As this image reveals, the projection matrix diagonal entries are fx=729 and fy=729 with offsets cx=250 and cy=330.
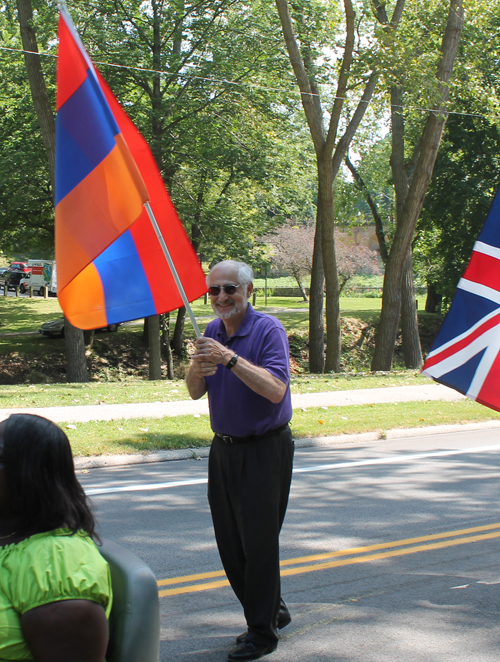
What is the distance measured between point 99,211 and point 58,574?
2.13 metres

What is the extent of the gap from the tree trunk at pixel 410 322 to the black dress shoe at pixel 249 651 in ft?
68.7

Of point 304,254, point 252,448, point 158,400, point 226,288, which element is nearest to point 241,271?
point 226,288

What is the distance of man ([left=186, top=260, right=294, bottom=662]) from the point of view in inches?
150

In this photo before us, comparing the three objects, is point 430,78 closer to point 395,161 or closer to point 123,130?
point 395,161

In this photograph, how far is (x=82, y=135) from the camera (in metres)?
3.67

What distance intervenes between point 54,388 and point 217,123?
35.4ft

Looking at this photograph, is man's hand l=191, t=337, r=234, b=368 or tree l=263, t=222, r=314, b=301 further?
tree l=263, t=222, r=314, b=301

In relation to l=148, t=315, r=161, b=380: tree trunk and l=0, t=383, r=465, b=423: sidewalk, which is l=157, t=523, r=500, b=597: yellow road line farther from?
l=148, t=315, r=161, b=380: tree trunk

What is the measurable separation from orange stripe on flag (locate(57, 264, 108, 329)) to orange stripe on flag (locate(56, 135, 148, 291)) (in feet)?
0.95

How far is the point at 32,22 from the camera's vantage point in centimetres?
1823

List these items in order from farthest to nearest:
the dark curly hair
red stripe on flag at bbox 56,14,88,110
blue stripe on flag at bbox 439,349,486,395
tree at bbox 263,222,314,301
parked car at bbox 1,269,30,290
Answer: parked car at bbox 1,269,30,290 → tree at bbox 263,222,314,301 → blue stripe on flag at bbox 439,349,486,395 → red stripe on flag at bbox 56,14,88,110 → the dark curly hair

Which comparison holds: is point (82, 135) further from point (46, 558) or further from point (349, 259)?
point (349, 259)

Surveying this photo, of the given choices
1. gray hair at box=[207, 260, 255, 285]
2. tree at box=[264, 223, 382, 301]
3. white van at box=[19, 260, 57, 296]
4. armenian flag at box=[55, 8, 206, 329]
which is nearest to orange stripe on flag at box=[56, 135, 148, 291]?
armenian flag at box=[55, 8, 206, 329]

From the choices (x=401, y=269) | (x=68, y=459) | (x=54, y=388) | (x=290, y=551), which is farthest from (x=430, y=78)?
(x=68, y=459)
